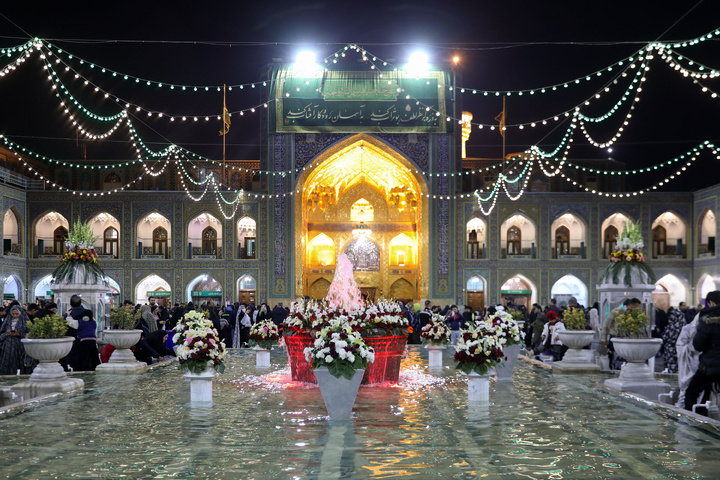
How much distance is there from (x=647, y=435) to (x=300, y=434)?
3036 millimetres

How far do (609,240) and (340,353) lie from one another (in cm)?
2469

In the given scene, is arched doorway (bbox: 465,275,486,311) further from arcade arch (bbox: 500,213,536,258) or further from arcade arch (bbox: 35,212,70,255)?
arcade arch (bbox: 35,212,70,255)

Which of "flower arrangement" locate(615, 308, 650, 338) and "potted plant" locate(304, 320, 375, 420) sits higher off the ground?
"flower arrangement" locate(615, 308, 650, 338)

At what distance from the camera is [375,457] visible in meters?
5.67

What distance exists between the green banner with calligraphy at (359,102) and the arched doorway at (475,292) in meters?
6.22

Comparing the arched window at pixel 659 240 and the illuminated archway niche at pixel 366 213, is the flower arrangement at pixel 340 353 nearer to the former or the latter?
the illuminated archway niche at pixel 366 213

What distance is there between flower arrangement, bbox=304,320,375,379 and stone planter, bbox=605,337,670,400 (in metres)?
3.92

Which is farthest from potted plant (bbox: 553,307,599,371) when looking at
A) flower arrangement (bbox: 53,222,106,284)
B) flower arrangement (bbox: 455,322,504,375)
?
flower arrangement (bbox: 53,222,106,284)

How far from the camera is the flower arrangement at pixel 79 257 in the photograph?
49.2 feet

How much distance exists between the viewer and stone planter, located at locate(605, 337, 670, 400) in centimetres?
942

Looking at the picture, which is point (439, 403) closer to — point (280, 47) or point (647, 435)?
point (647, 435)

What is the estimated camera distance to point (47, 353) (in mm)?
9625

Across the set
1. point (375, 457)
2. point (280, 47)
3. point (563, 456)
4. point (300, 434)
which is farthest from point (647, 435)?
point (280, 47)

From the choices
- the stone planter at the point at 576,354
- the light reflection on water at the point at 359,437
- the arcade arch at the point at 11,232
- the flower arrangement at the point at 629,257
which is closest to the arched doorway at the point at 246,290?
the arcade arch at the point at 11,232
